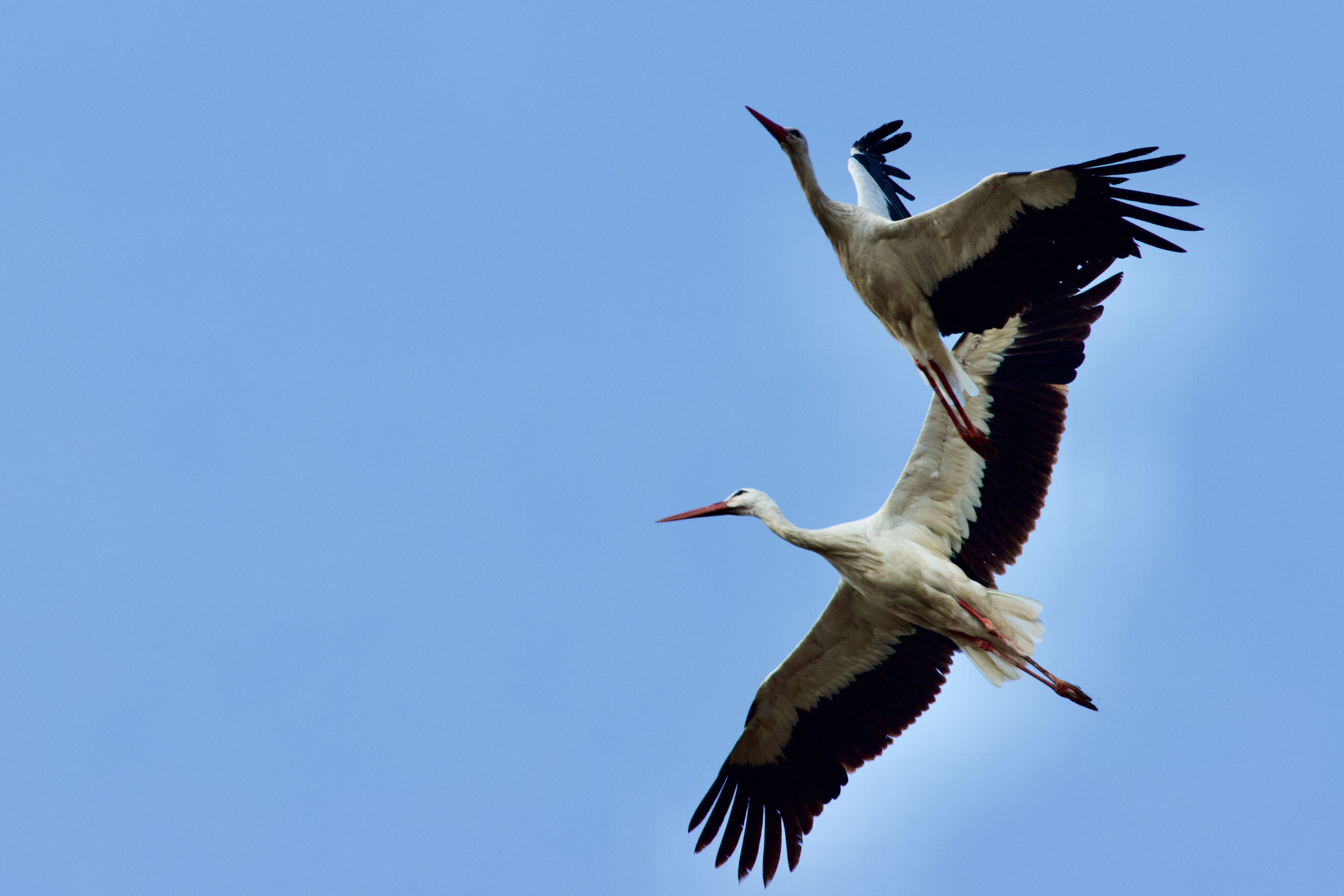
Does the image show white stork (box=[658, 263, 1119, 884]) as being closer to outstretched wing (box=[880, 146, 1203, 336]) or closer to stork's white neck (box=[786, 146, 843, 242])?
outstretched wing (box=[880, 146, 1203, 336])

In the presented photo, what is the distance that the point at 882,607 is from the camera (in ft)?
34.7

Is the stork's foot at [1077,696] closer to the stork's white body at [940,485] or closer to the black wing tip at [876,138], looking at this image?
the stork's white body at [940,485]

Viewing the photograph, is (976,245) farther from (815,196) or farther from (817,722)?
A: (817,722)

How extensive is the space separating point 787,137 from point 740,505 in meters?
2.38

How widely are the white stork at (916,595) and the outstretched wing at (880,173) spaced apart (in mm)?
1617

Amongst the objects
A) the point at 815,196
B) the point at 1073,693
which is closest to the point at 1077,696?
the point at 1073,693

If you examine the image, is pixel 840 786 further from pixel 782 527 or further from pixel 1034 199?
pixel 1034 199

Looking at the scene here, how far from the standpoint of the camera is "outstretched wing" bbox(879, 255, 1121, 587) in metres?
10.5

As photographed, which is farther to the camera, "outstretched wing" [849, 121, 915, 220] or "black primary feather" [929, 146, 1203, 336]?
"outstretched wing" [849, 121, 915, 220]

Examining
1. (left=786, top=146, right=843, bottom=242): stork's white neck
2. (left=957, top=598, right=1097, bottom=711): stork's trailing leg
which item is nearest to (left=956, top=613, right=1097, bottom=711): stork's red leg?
(left=957, top=598, right=1097, bottom=711): stork's trailing leg

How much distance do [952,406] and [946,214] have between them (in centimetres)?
122

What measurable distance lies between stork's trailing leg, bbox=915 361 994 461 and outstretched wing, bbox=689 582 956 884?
135cm

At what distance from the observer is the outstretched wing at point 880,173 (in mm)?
11805

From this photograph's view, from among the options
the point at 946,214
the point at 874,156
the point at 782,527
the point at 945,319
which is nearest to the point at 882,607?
the point at 782,527
